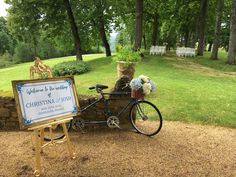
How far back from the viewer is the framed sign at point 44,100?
11.6 feet

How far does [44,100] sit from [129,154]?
1591 mm

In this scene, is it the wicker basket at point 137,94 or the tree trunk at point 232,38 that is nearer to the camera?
the wicker basket at point 137,94

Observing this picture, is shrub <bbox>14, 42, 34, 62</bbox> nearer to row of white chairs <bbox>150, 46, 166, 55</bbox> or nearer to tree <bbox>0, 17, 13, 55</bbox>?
tree <bbox>0, 17, 13, 55</bbox>

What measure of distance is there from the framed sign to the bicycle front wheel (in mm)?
1418

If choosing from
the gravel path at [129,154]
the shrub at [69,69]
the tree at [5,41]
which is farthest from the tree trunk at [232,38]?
the tree at [5,41]

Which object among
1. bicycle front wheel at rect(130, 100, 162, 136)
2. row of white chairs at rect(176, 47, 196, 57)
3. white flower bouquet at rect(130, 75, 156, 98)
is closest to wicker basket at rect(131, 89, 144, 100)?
white flower bouquet at rect(130, 75, 156, 98)

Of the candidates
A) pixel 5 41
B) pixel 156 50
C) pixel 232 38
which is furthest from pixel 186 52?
pixel 5 41

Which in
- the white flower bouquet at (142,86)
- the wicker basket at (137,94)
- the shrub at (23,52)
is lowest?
the shrub at (23,52)

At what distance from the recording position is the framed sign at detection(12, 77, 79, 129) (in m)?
3.55

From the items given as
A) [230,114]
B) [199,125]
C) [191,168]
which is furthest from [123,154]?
[230,114]

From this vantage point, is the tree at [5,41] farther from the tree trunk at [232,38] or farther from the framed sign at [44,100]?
the framed sign at [44,100]

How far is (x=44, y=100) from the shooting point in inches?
150

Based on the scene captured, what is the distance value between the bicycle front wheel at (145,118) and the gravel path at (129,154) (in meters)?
0.18

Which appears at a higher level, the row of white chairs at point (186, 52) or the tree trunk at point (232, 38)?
the tree trunk at point (232, 38)
